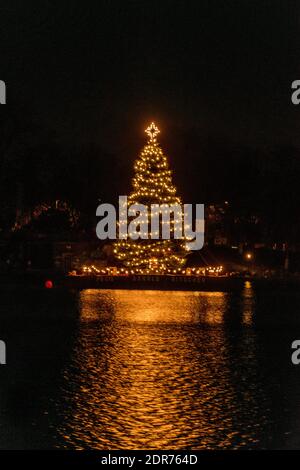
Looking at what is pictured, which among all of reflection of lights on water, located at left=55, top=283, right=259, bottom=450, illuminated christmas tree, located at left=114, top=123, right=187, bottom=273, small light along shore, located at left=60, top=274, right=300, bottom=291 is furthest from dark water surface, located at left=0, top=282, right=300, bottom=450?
illuminated christmas tree, located at left=114, top=123, right=187, bottom=273

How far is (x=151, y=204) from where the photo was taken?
Answer: 4125 centimetres

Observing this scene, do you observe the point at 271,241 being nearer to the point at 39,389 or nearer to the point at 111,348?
the point at 111,348

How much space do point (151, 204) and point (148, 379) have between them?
Answer: 2736cm

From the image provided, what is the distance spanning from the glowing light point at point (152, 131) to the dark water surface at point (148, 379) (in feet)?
56.6

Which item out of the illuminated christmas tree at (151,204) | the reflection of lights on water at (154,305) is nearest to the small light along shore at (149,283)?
the reflection of lights on water at (154,305)

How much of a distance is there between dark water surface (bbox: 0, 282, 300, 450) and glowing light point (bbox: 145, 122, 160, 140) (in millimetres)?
17249

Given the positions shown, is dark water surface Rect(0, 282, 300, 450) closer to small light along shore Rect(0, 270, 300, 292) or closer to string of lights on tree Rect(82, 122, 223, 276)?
small light along shore Rect(0, 270, 300, 292)

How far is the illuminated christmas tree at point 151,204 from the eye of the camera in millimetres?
41250

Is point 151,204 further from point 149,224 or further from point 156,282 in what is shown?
point 156,282

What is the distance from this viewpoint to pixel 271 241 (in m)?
59.3

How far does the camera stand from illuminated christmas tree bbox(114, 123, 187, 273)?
41250 millimetres

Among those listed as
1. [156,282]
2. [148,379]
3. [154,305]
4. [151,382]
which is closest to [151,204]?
[156,282]

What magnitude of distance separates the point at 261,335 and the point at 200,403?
8.29 m
